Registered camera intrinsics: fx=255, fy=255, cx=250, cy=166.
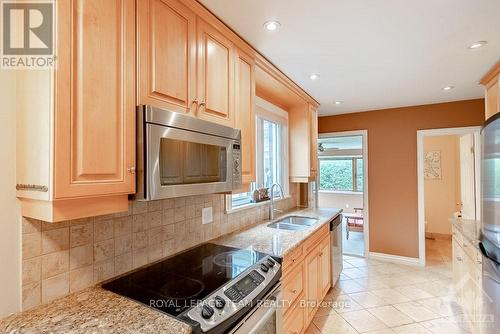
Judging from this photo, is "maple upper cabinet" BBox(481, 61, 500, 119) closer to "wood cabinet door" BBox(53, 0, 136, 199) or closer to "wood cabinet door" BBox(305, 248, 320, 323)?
"wood cabinet door" BBox(305, 248, 320, 323)

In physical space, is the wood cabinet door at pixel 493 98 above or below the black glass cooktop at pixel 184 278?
above

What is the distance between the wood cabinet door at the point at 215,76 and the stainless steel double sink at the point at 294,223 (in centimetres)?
133

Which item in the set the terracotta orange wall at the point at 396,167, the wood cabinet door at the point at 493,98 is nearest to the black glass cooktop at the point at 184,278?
the wood cabinet door at the point at 493,98

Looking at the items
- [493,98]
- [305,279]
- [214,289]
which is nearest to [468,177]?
[493,98]

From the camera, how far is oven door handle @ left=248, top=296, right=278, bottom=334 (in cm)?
130

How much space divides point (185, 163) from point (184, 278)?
0.60 metres

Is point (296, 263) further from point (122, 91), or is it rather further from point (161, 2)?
point (161, 2)

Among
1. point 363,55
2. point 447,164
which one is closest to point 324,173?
point 447,164

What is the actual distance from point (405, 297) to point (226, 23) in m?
3.35

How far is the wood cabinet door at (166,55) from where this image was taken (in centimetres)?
117

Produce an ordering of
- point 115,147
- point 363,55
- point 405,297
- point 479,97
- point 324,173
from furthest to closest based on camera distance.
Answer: point 324,173 → point 479,97 → point 405,297 → point 363,55 → point 115,147

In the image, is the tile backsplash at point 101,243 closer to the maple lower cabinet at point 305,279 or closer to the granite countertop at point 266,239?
the granite countertop at point 266,239

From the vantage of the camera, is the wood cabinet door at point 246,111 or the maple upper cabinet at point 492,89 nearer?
the wood cabinet door at point 246,111

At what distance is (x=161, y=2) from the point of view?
127 centimetres
